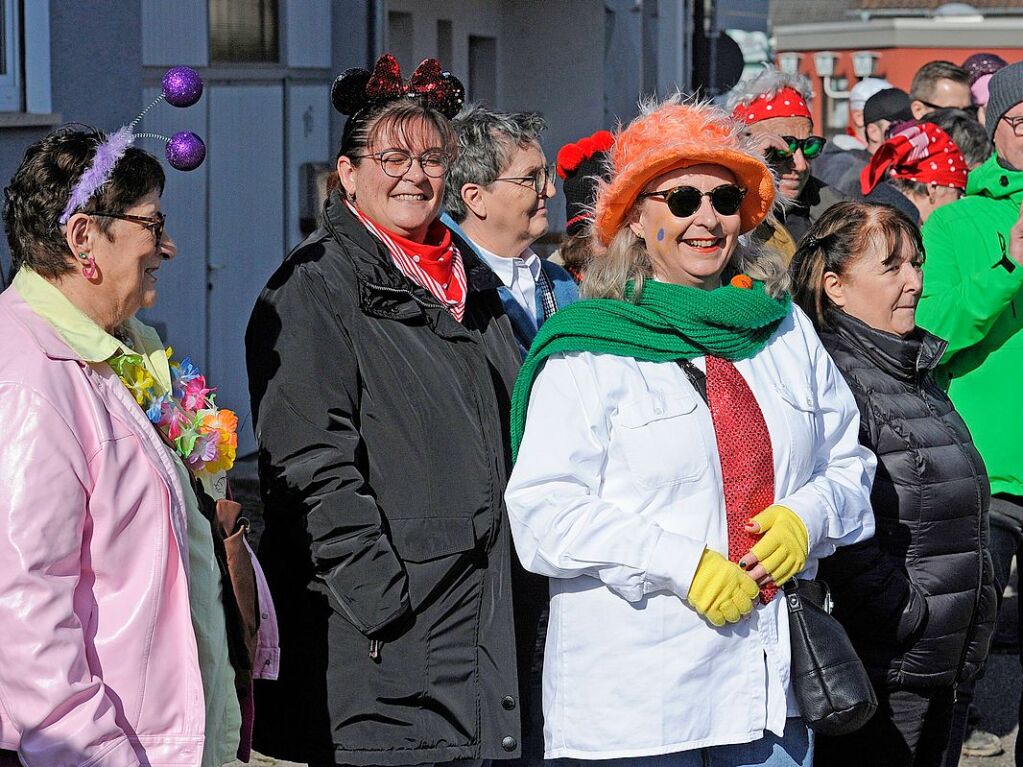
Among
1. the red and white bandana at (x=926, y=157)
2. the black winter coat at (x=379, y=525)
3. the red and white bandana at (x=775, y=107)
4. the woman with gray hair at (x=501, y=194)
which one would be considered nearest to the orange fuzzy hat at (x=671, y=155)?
the black winter coat at (x=379, y=525)

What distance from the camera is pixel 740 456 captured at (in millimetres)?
2967

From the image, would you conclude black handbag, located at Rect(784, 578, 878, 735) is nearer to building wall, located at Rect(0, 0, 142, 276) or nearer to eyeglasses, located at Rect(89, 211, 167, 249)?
eyeglasses, located at Rect(89, 211, 167, 249)

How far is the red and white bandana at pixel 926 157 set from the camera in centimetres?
539

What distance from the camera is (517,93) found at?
42.6 ft

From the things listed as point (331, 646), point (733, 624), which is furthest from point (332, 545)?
point (733, 624)

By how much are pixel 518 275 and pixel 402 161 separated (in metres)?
0.77

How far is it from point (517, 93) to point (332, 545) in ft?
34.0

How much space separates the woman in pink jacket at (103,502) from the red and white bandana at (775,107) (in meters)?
3.07

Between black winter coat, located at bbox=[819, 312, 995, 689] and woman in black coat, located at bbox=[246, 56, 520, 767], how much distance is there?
0.93 m

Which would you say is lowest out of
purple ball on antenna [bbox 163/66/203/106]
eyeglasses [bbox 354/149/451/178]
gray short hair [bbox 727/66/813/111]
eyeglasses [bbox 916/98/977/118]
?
eyeglasses [bbox 354/149/451/178]

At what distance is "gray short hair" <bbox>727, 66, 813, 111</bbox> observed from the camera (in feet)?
17.9

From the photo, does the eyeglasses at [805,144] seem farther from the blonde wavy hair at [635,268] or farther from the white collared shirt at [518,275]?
the blonde wavy hair at [635,268]

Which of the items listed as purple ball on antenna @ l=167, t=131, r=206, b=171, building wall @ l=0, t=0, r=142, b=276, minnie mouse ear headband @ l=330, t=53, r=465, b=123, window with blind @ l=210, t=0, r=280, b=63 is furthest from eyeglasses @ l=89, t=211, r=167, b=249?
window with blind @ l=210, t=0, r=280, b=63

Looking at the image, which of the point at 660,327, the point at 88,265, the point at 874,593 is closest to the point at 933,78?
the point at 874,593
